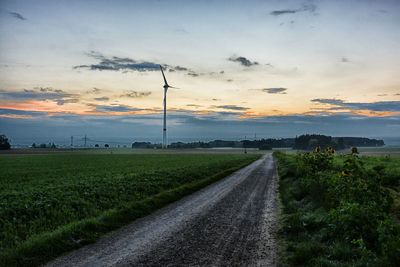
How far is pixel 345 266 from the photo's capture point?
9062 mm

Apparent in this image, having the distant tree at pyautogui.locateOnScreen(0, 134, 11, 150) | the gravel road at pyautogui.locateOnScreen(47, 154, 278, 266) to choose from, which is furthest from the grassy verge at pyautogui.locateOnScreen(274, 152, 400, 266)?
the distant tree at pyautogui.locateOnScreen(0, 134, 11, 150)

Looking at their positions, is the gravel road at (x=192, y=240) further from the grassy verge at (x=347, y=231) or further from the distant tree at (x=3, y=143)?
the distant tree at (x=3, y=143)

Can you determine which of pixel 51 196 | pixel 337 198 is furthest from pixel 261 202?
pixel 51 196

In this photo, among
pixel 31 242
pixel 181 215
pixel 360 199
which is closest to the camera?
pixel 31 242

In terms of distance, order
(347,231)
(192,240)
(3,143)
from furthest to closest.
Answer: (3,143) < (192,240) < (347,231)

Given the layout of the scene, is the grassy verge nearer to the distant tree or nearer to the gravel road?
the gravel road

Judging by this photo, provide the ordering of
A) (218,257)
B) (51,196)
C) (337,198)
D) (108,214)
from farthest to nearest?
(51,196) < (108,214) < (337,198) < (218,257)

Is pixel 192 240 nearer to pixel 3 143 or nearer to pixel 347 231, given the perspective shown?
pixel 347 231

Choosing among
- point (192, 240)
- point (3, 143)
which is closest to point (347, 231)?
point (192, 240)

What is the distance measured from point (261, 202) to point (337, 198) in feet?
25.0

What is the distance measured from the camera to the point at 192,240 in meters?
12.6

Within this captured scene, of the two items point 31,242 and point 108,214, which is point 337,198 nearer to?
point 108,214

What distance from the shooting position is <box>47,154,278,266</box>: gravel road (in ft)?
34.0

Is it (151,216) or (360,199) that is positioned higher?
(360,199)
